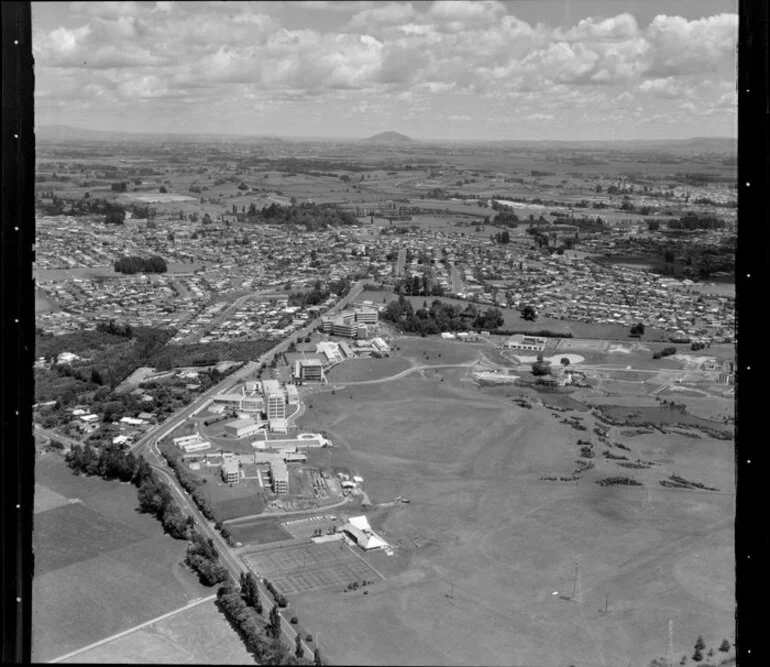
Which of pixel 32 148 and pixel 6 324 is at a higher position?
pixel 32 148

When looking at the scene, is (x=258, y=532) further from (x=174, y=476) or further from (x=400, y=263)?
(x=400, y=263)

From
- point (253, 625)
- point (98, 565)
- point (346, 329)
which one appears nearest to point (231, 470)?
point (98, 565)

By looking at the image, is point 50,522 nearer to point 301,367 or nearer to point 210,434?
point 210,434

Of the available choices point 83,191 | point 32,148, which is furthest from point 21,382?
point 83,191

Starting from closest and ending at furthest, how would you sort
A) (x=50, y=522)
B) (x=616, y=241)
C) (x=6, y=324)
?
(x=6, y=324), (x=50, y=522), (x=616, y=241)

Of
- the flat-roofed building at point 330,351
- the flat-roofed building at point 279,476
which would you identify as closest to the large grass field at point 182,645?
the flat-roofed building at point 279,476

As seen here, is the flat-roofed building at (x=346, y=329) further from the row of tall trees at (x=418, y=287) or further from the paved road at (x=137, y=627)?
the paved road at (x=137, y=627)

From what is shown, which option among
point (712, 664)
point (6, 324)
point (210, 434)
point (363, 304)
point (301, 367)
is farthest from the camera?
point (363, 304)

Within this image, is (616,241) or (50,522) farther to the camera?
(616,241)

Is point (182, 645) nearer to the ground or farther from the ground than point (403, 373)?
nearer to the ground
